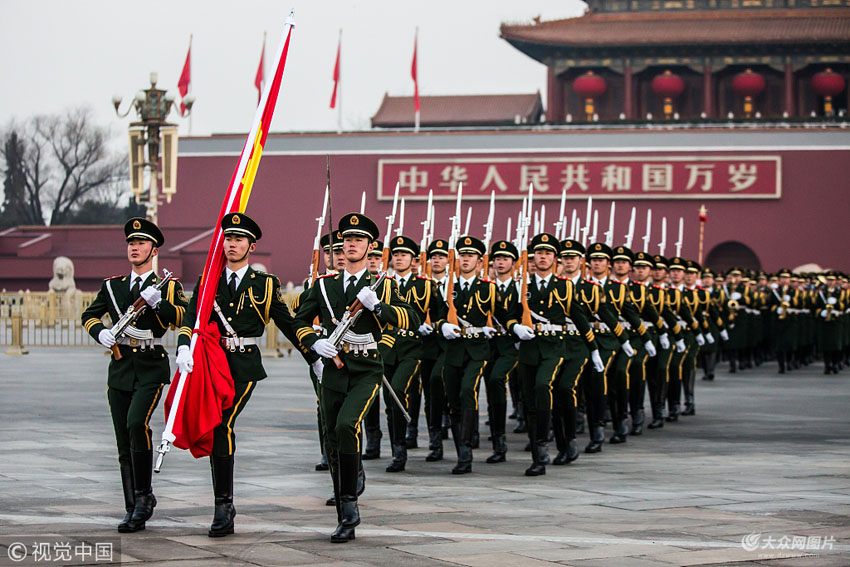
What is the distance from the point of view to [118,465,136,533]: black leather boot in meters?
5.83

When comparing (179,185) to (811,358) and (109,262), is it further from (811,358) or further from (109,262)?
(811,358)

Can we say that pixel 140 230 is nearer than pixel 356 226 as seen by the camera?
No

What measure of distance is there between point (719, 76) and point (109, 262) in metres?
17.1

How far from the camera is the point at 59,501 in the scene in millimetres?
6648

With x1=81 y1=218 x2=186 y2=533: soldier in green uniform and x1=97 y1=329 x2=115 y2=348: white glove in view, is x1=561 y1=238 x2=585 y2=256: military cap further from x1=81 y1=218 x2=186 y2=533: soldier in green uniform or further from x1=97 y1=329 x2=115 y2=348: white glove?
x1=97 y1=329 x2=115 y2=348: white glove

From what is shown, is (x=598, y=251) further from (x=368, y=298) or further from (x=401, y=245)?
(x=368, y=298)

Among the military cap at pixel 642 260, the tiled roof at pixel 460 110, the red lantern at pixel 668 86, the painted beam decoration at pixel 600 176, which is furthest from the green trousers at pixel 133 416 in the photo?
the tiled roof at pixel 460 110

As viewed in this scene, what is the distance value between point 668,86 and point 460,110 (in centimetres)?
611

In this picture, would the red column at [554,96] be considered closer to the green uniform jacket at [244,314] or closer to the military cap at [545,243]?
the military cap at [545,243]

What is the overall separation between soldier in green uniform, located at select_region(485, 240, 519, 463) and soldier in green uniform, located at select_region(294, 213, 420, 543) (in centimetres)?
223

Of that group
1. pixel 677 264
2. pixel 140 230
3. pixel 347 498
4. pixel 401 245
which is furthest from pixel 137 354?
pixel 677 264

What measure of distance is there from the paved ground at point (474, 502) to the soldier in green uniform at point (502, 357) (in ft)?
0.95

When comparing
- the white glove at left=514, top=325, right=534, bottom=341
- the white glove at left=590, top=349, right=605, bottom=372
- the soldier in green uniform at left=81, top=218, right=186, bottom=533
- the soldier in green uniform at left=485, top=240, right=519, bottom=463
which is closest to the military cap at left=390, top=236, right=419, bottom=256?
the soldier in green uniform at left=485, top=240, right=519, bottom=463

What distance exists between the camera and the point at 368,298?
19.9 feet
